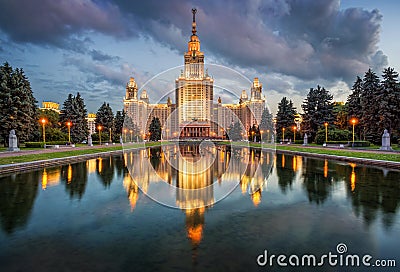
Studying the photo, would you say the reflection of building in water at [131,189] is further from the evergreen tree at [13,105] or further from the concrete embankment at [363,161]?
the evergreen tree at [13,105]

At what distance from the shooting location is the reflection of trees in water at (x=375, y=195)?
25.8 feet

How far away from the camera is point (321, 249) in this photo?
5.57 meters

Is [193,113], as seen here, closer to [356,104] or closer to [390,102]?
[356,104]

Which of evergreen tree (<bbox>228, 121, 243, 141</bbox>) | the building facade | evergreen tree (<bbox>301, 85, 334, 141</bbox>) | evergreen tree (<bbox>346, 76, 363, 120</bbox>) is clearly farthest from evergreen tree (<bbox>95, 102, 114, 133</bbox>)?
evergreen tree (<bbox>346, 76, 363, 120</bbox>)

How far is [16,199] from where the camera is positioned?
9852 millimetres

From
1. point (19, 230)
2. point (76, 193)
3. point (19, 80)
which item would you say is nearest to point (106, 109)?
point (19, 80)

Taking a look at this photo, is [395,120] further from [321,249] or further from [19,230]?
[19,230]

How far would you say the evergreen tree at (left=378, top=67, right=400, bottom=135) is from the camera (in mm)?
37750

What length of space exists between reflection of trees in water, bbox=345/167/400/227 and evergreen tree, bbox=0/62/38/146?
43.5 meters

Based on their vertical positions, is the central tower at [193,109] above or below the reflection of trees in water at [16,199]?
above

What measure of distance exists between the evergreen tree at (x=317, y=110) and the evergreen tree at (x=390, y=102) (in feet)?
50.0

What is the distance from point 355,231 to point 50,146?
42.3m

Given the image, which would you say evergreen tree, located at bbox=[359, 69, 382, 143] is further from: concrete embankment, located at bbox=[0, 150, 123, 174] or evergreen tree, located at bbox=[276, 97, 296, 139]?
concrete embankment, located at bbox=[0, 150, 123, 174]

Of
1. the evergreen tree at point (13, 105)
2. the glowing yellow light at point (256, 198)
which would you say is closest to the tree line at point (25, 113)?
the evergreen tree at point (13, 105)
